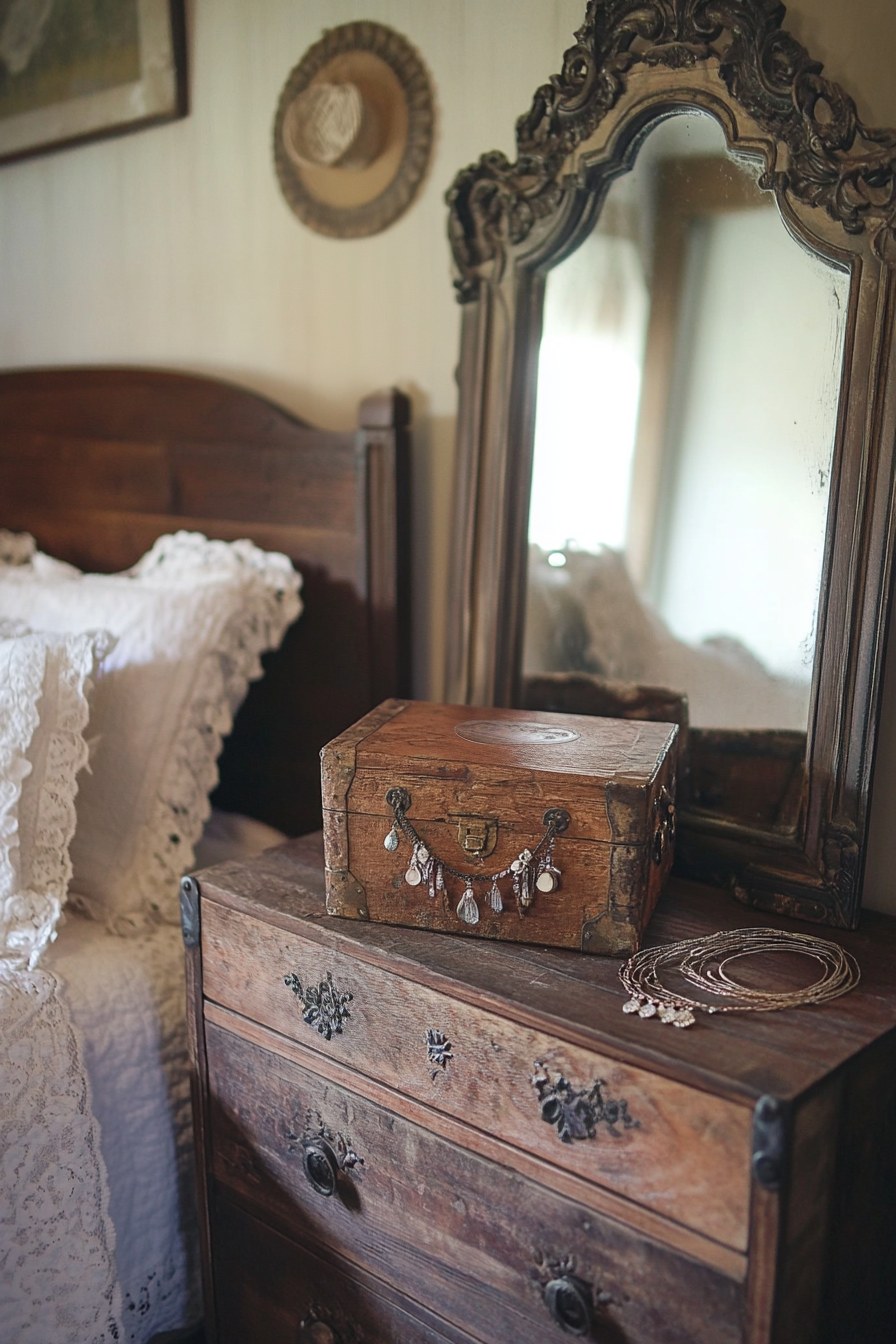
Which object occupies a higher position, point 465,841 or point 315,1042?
point 465,841

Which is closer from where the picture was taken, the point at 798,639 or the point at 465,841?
the point at 465,841

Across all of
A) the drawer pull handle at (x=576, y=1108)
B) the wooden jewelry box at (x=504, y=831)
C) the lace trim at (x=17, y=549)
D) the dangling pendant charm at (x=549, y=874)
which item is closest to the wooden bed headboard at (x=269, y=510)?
the lace trim at (x=17, y=549)

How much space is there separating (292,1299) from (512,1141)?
1.49 feet

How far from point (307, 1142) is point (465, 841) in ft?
1.30

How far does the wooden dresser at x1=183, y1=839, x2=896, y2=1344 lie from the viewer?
34.6 inches

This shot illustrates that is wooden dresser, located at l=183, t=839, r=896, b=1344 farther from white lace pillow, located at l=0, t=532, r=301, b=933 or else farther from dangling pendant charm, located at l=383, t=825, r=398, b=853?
white lace pillow, located at l=0, t=532, r=301, b=933

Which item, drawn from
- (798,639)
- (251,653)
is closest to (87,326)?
(251,653)

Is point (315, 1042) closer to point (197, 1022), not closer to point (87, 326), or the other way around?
point (197, 1022)

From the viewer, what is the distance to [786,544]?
1.22 m

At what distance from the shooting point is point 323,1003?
1.14 m

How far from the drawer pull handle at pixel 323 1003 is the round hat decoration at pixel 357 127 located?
1.09 metres

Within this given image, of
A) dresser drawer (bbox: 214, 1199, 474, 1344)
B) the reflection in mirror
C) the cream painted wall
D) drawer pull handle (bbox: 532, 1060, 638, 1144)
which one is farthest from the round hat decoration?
dresser drawer (bbox: 214, 1199, 474, 1344)

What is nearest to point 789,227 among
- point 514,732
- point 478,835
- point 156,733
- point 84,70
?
point 514,732

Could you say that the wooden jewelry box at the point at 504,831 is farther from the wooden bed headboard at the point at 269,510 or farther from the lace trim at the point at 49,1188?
the wooden bed headboard at the point at 269,510
